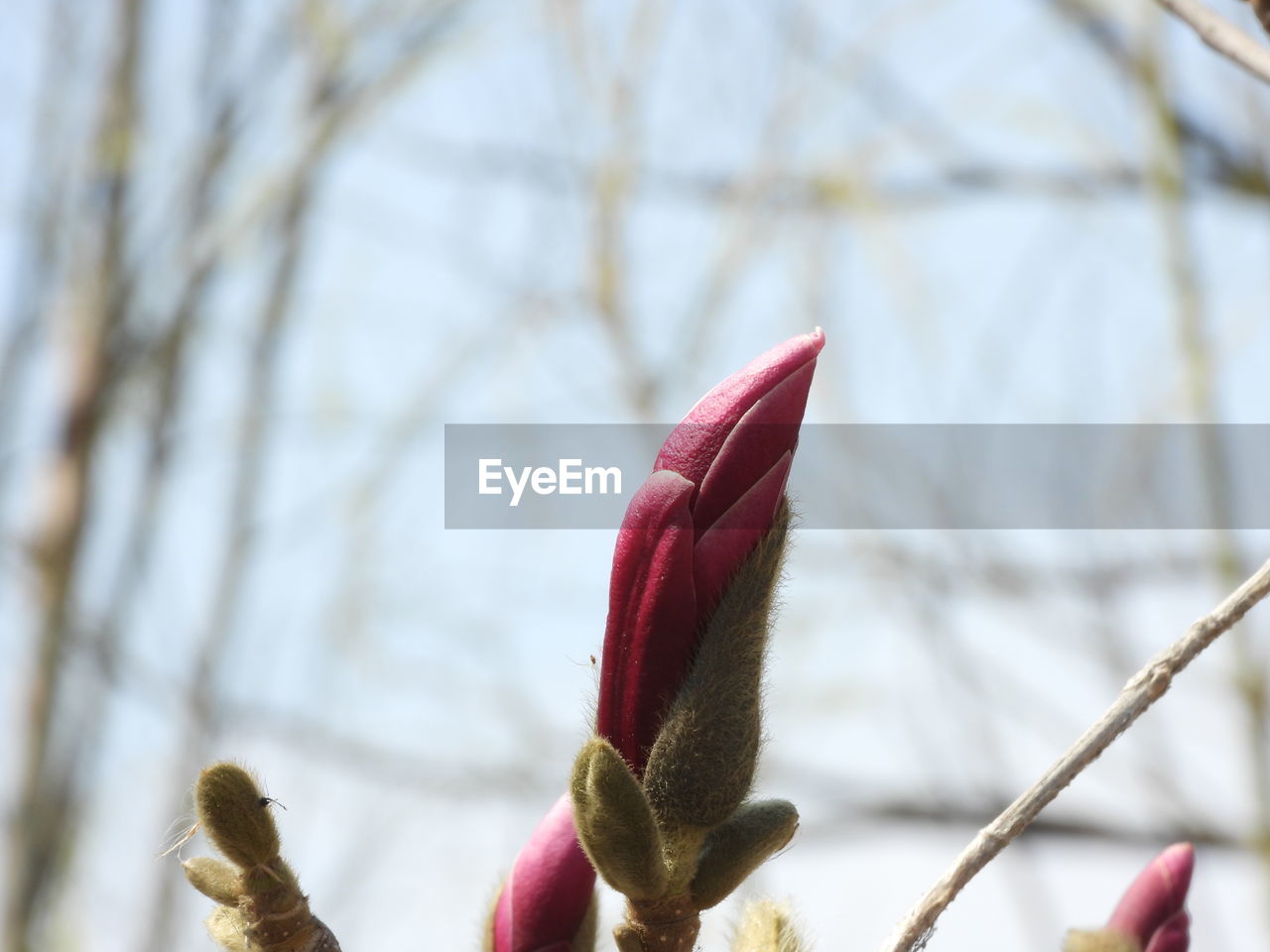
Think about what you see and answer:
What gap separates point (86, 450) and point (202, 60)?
2.84 feet

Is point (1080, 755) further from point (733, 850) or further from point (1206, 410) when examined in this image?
point (1206, 410)

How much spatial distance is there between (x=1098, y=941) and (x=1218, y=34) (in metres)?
0.42

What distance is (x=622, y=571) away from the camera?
57 centimetres

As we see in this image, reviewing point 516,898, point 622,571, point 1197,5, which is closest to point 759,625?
point 622,571

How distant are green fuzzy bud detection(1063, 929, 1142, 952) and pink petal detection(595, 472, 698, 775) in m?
0.23

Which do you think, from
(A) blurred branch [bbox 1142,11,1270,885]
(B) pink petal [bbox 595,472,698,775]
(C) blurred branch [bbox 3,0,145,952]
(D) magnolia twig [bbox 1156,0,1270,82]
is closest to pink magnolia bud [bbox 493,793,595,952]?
(B) pink petal [bbox 595,472,698,775]

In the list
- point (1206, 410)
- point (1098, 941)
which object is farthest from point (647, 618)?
point (1206, 410)

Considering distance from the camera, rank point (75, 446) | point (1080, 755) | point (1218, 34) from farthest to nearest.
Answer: point (75, 446), point (1218, 34), point (1080, 755)

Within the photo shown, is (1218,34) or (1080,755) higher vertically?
(1218,34)

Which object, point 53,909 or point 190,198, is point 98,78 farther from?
point 53,909

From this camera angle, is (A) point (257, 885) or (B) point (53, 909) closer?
(A) point (257, 885)

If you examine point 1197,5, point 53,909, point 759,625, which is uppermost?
point 1197,5

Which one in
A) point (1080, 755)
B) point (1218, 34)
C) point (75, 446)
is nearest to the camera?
point (1080, 755)

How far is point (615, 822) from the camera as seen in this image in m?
0.56
